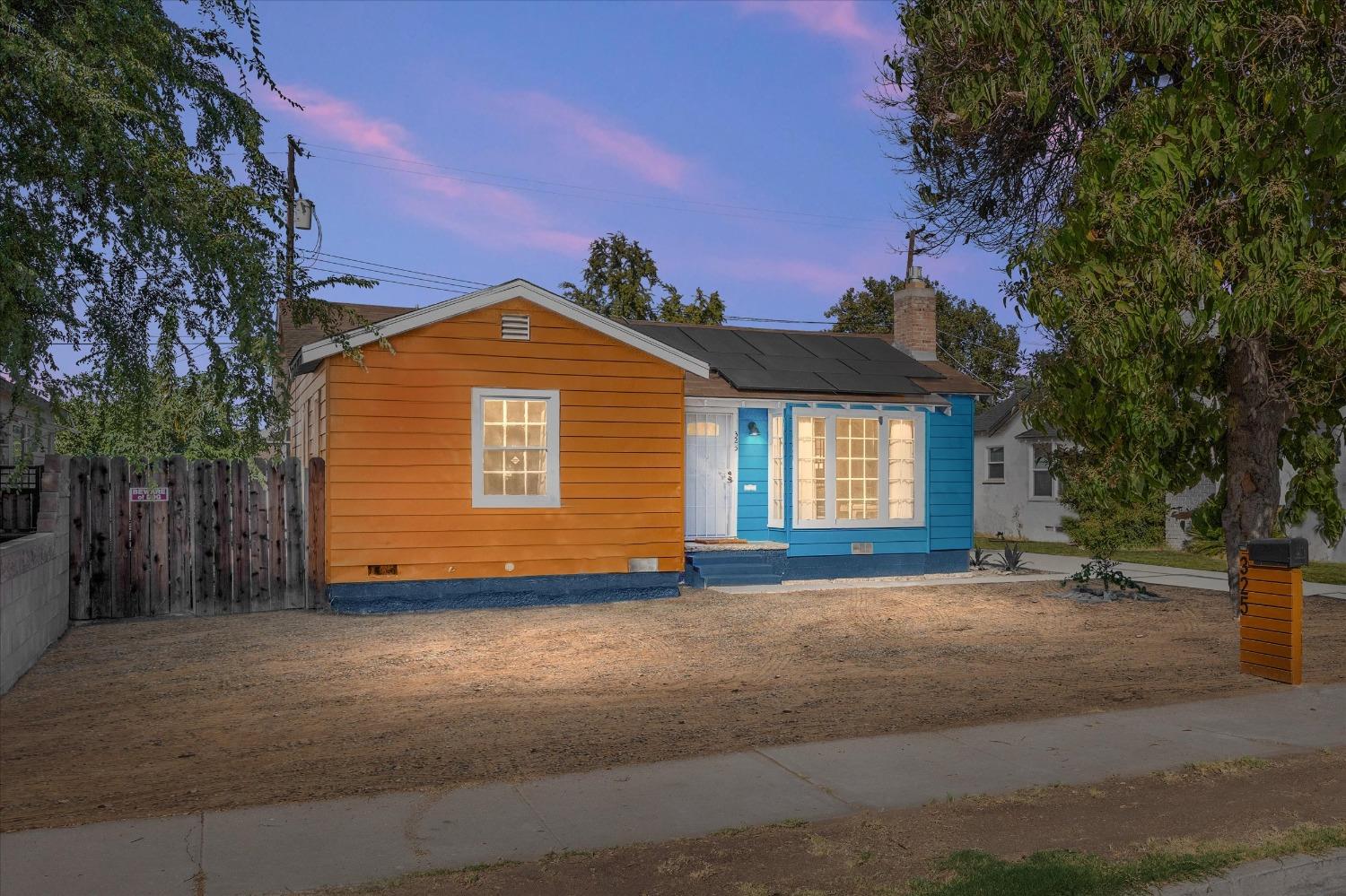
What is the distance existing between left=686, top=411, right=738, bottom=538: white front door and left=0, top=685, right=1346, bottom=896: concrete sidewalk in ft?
32.3

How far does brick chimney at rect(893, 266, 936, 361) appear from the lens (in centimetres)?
2055

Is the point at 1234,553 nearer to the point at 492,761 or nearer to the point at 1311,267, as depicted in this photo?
the point at 1311,267

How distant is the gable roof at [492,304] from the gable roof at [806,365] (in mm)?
1631

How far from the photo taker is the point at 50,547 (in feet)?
34.6

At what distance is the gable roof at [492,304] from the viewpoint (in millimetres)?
12906

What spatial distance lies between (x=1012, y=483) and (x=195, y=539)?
78.5 feet

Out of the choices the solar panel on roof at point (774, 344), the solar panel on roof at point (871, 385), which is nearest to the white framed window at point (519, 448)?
the solar panel on roof at point (871, 385)

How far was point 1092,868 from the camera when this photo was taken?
15.1ft

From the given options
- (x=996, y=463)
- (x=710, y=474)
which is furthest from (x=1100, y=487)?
(x=996, y=463)

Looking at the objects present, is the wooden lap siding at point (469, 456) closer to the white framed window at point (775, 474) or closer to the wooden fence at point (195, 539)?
the wooden fence at point (195, 539)

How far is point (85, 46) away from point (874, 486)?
1402 centimetres

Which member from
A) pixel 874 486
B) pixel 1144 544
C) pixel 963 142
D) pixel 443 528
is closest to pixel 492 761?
pixel 443 528

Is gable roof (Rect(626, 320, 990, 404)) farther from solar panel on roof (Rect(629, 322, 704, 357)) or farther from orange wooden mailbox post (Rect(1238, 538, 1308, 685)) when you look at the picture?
orange wooden mailbox post (Rect(1238, 538, 1308, 685))

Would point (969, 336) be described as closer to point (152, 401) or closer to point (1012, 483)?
point (1012, 483)
